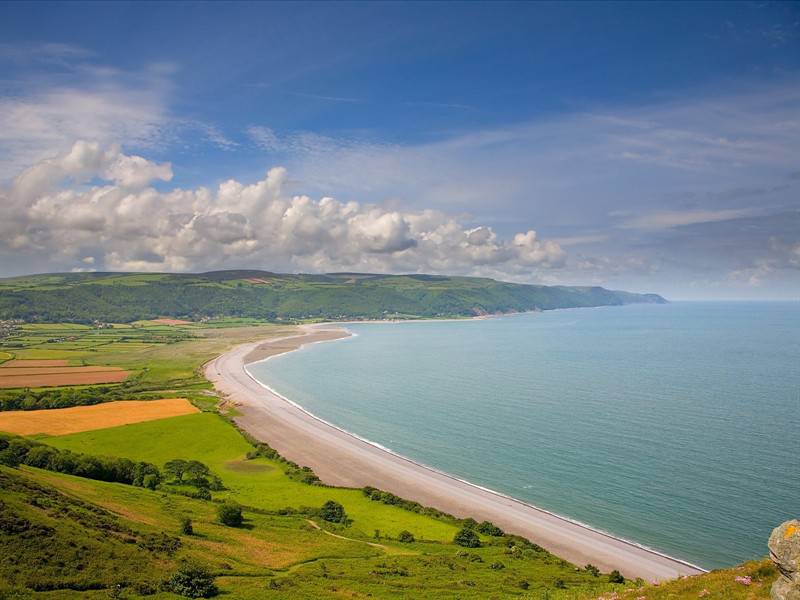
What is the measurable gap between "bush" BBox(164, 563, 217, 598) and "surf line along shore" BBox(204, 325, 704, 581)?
3848 centimetres

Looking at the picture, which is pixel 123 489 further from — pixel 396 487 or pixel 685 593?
pixel 685 593

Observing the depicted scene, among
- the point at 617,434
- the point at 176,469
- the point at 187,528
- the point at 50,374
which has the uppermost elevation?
the point at 187,528

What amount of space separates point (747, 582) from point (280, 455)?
79214 millimetres

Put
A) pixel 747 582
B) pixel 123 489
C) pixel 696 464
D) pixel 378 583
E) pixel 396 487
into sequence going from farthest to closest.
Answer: pixel 696 464 < pixel 396 487 < pixel 123 489 < pixel 378 583 < pixel 747 582

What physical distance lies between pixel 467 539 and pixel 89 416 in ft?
312

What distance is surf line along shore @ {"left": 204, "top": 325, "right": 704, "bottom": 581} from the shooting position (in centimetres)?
5472

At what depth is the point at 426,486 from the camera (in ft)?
251

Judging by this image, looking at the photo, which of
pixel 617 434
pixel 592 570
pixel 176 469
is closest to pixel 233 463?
pixel 176 469

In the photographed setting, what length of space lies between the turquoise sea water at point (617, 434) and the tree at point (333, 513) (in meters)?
27.2

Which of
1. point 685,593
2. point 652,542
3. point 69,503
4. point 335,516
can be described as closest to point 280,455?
point 335,516

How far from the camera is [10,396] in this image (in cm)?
12281

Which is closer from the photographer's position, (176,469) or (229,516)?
(229,516)

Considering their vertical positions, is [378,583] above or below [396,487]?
above

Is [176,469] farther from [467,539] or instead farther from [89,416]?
[89,416]
